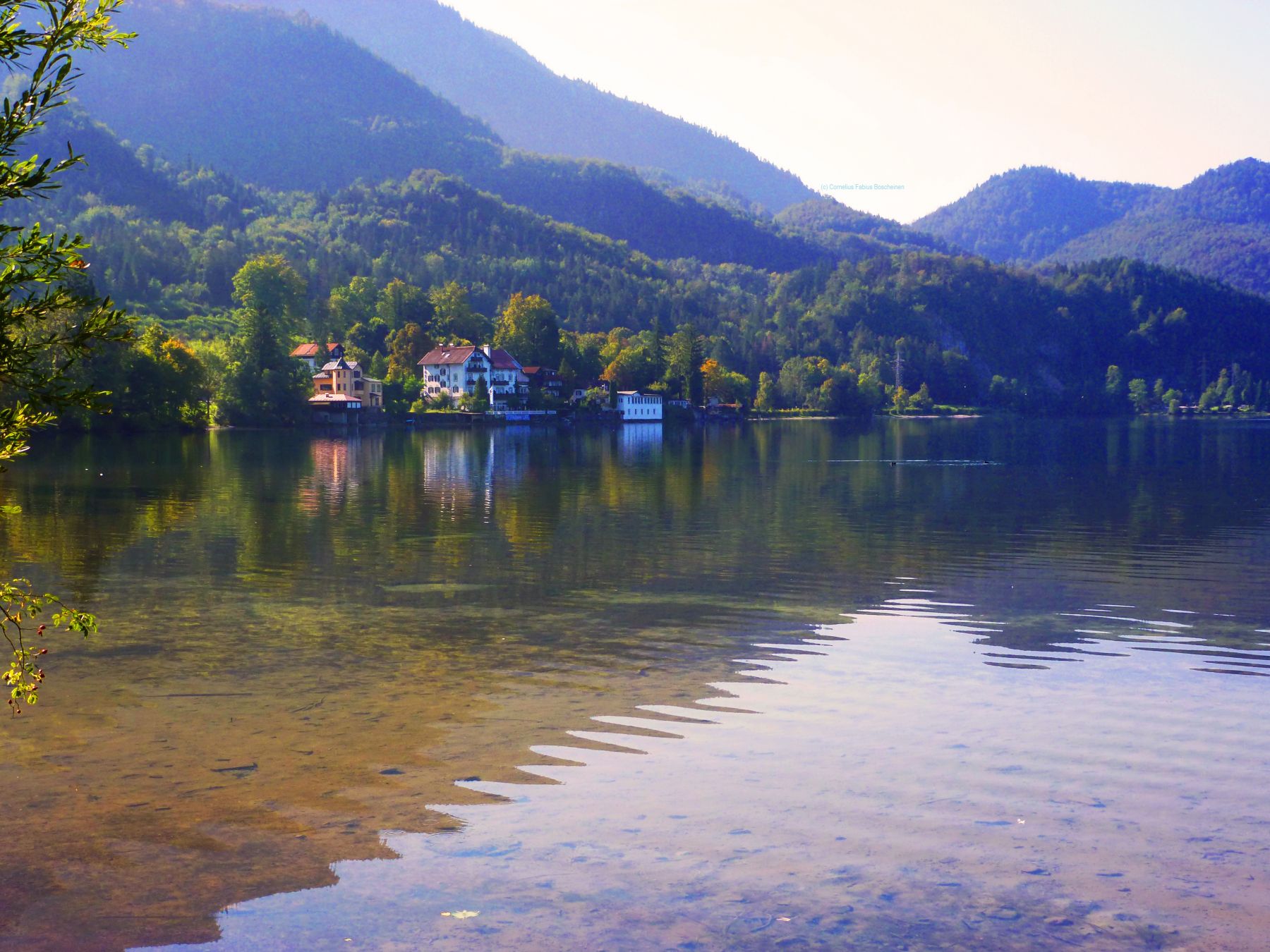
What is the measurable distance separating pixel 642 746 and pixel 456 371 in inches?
7098

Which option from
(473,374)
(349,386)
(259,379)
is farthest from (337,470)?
(473,374)

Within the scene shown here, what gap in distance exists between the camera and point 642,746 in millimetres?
16266

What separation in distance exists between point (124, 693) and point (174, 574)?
14.1m

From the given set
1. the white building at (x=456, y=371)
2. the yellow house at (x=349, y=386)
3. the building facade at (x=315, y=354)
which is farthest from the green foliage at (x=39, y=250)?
the building facade at (x=315, y=354)

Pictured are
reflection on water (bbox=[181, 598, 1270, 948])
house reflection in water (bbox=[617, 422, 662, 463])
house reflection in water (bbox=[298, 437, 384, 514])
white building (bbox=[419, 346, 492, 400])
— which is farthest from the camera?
white building (bbox=[419, 346, 492, 400])

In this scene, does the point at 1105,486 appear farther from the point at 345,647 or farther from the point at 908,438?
the point at 908,438

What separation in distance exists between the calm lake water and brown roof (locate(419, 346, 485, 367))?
15289 cm

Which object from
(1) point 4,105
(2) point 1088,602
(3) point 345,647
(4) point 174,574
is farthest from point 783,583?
(1) point 4,105

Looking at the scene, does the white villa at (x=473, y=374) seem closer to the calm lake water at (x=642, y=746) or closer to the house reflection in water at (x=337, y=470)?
the house reflection in water at (x=337, y=470)

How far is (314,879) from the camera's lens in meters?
11.7

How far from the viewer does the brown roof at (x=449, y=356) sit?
19238cm

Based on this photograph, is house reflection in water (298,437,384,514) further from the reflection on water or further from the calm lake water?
the reflection on water

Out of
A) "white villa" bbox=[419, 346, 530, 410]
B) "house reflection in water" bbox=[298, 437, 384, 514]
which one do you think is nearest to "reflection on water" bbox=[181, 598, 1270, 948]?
"house reflection in water" bbox=[298, 437, 384, 514]

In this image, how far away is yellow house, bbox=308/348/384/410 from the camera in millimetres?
175250
